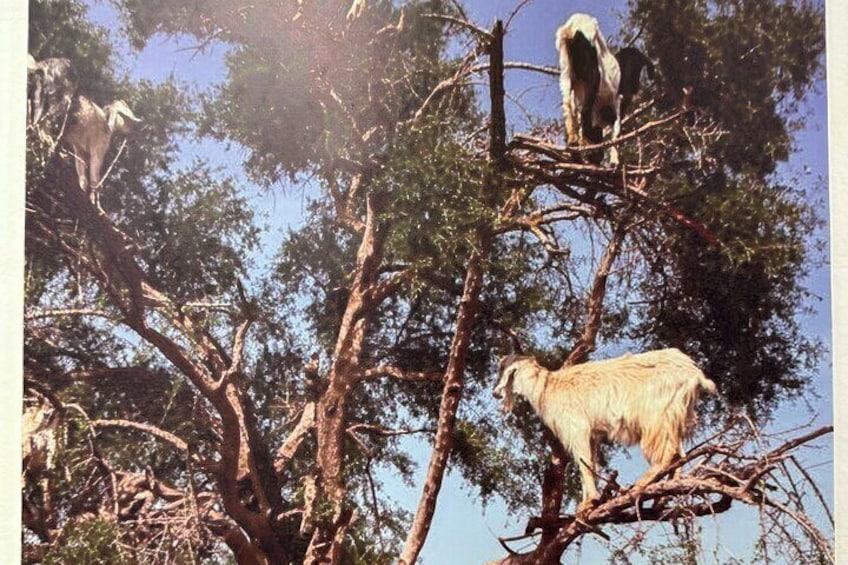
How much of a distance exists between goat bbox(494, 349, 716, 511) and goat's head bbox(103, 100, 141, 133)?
2.88 feet

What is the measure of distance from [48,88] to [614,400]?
1.26 meters

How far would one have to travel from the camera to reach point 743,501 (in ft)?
5.93

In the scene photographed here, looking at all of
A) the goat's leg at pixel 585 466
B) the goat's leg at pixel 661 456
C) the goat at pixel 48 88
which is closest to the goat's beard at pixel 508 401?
the goat's leg at pixel 585 466

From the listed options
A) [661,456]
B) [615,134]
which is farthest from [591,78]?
[661,456]

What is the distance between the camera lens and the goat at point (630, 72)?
1899 mm

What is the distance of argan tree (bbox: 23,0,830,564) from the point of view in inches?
69.2

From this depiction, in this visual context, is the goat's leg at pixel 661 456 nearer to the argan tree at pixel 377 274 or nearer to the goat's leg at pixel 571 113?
the argan tree at pixel 377 274

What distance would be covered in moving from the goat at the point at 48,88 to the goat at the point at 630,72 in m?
1.09

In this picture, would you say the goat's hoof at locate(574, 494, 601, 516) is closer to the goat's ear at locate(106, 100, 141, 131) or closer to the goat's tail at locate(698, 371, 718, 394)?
the goat's tail at locate(698, 371, 718, 394)

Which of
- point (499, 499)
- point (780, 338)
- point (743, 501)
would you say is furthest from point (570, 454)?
point (780, 338)

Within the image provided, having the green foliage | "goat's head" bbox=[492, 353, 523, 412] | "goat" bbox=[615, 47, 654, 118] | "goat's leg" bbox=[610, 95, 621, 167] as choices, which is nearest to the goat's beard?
"goat's head" bbox=[492, 353, 523, 412]

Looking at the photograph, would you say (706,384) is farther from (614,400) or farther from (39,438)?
(39,438)

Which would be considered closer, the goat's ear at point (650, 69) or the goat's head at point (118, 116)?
the goat's head at point (118, 116)

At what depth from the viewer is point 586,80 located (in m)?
1.90
